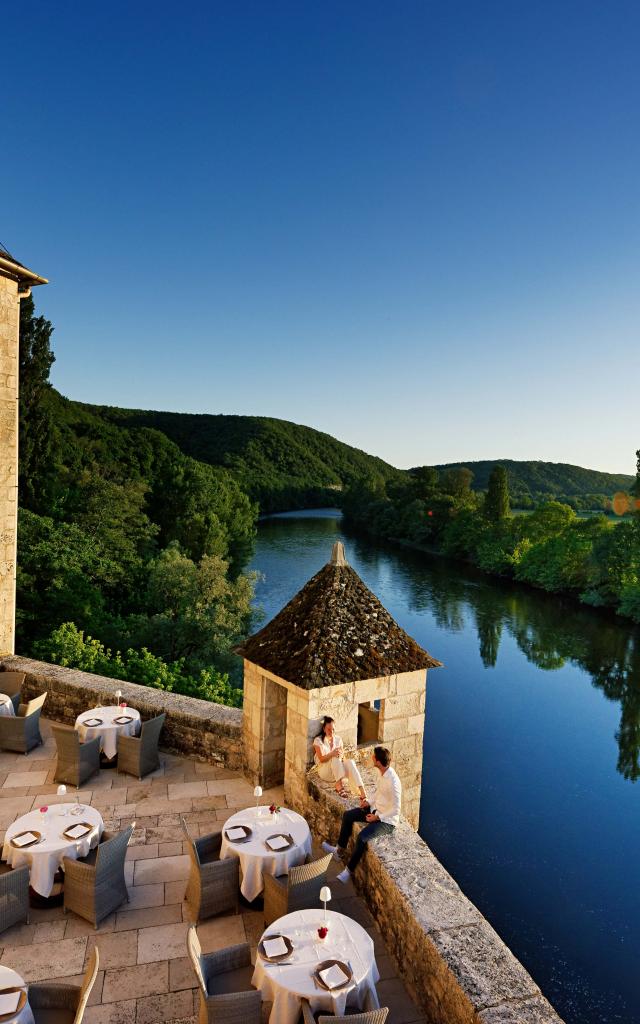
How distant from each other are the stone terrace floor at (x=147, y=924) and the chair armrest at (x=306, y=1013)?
497mm

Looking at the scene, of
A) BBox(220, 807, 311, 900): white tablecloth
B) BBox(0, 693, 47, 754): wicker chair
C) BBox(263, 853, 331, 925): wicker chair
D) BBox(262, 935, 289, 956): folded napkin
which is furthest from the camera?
BBox(0, 693, 47, 754): wicker chair

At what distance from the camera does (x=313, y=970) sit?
368cm

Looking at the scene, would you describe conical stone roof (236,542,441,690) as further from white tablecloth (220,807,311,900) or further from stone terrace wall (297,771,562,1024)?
stone terrace wall (297,771,562,1024)

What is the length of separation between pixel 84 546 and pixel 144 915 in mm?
14905

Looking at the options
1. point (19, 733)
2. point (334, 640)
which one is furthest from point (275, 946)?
point (19, 733)

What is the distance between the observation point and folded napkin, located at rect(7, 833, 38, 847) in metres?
5.02

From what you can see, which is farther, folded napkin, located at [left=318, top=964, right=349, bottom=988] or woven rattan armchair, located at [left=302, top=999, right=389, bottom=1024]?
folded napkin, located at [left=318, top=964, right=349, bottom=988]

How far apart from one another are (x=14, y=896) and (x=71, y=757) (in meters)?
2.21

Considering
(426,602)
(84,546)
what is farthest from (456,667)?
(84,546)

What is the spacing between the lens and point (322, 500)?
9462cm

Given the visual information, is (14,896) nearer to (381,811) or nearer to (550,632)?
(381,811)

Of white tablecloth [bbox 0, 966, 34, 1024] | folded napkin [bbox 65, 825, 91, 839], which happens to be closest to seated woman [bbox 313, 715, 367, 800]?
folded napkin [bbox 65, 825, 91, 839]

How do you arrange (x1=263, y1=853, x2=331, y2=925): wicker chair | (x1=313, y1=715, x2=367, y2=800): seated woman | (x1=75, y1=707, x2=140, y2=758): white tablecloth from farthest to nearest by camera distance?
1. (x1=75, y1=707, x2=140, y2=758): white tablecloth
2. (x1=313, y1=715, x2=367, y2=800): seated woman
3. (x1=263, y1=853, x2=331, y2=925): wicker chair

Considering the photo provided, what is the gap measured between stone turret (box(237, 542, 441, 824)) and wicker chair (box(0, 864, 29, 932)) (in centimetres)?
254
